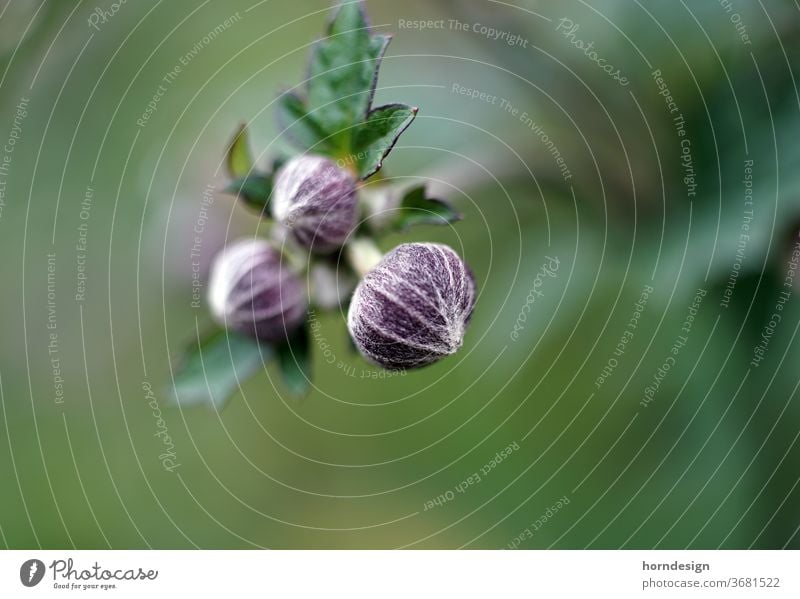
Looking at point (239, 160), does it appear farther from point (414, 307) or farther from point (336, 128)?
point (414, 307)

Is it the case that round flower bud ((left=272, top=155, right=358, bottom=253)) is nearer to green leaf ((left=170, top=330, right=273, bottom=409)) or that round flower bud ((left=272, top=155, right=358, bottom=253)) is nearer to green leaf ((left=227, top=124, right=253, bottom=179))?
green leaf ((left=227, top=124, right=253, bottom=179))
